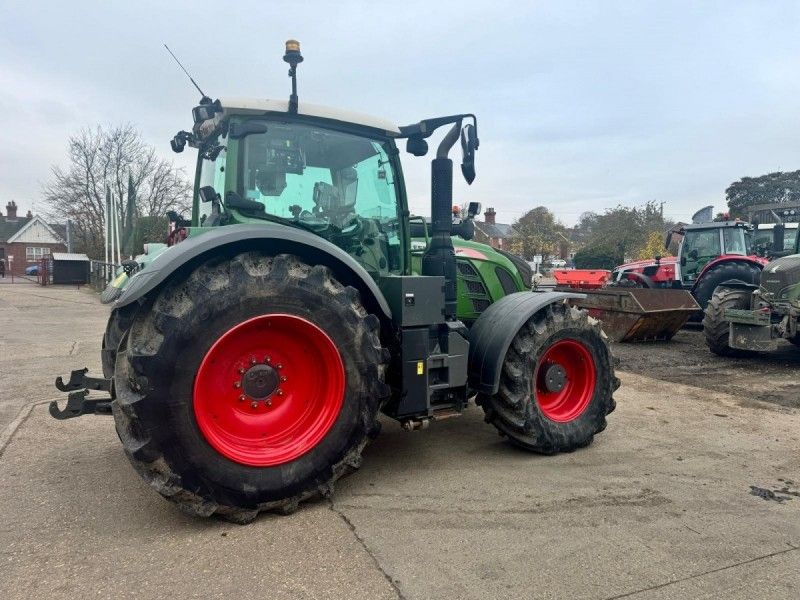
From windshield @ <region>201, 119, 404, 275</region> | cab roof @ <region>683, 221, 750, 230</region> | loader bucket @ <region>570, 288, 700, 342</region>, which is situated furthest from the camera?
cab roof @ <region>683, 221, 750, 230</region>

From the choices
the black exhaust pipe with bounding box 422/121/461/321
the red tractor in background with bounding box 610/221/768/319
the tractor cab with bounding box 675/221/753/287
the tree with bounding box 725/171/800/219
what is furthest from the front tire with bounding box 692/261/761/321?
the tree with bounding box 725/171/800/219

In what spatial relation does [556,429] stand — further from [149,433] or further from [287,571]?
[149,433]

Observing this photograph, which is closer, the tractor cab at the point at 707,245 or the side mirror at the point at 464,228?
the side mirror at the point at 464,228

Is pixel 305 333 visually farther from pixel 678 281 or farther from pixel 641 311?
pixel 678 281

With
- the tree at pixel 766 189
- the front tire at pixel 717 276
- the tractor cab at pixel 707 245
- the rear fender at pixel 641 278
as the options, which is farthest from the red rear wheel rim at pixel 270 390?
the tree at pixel 766 189

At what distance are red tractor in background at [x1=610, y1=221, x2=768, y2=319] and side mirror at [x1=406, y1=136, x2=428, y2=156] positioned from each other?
10.4 metres

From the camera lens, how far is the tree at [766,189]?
4072 cm

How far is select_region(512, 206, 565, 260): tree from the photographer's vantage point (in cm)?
4394

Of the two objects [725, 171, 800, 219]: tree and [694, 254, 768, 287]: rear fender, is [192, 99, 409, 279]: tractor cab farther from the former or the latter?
[725, 171, 800, 219]: tree

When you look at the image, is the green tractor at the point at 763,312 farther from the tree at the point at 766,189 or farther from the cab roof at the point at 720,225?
the tree at the point at 766,189

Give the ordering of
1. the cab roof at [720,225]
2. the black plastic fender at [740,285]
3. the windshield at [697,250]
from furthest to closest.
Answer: the windshield at [697,250], the cab roof at [720,225], the black plastic fender at [740,285]

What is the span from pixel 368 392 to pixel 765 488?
272 centimetres

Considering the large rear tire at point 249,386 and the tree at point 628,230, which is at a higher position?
the tree at point 628,230

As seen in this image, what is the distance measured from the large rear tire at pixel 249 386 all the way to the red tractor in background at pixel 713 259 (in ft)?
37.4
